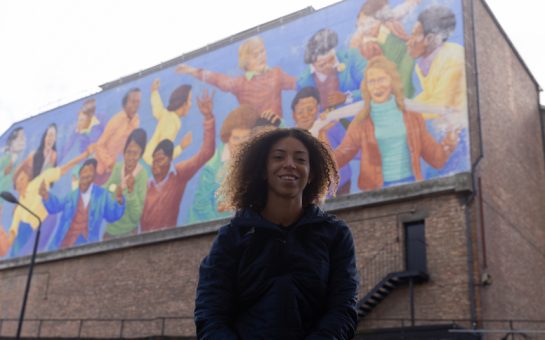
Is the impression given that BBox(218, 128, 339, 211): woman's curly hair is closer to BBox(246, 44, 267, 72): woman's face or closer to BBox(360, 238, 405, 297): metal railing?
BBox(360, 238, 405, 297): metal railing

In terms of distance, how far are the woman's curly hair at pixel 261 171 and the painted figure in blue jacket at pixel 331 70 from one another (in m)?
21.7

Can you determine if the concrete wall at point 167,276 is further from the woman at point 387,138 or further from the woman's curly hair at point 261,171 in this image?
the woman's curly hair at point 261,171

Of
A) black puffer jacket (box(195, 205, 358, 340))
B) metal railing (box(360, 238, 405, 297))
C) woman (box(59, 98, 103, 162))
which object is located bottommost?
black puffer jacket (box(195, 205, 358, 340))

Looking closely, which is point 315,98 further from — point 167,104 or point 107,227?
point 107,227

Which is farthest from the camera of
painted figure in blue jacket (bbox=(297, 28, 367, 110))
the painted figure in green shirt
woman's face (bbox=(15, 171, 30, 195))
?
woman's face (bbox=(15, 171, 30, 195))

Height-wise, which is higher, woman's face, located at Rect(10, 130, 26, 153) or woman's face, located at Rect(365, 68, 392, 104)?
woman's face, located at Rect(10, 130, 26, 153)

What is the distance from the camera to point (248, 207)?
3.19 m

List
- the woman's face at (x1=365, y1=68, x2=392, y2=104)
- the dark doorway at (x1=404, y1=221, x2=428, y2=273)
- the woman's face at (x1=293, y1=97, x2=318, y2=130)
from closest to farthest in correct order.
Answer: the dark doorway at (x1=404, y1=221, x2=428, y2=273), the woman's face at (x1=365, y1=68, x2=392, y2=104), the woman's face at (x1=293, y1=97, x2=318, y2=130)

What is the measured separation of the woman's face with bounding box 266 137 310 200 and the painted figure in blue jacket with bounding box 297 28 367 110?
21858mm

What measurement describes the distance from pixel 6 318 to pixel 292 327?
3590 cm

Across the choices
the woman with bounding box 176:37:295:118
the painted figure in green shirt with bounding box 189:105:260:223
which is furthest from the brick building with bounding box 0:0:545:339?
the woman with bounding box 176:37:295:118

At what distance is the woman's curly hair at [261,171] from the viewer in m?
3.25

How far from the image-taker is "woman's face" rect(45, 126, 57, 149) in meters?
37.4

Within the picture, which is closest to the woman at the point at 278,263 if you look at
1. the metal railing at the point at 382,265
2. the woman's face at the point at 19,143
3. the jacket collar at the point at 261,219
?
the jacket collar at the point at 261,219
